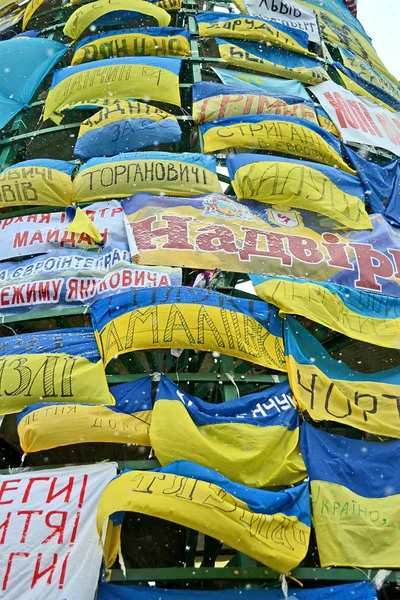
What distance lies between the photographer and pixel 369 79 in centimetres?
1794

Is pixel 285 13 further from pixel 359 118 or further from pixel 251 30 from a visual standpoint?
pixel 359 118

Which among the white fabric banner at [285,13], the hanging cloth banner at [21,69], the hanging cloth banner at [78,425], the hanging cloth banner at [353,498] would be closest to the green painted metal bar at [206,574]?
the hanging cloth banner at [353,498]

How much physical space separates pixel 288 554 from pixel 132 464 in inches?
79.8

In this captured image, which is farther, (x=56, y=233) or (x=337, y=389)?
(x=56, y=233)

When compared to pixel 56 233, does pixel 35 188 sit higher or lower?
higher

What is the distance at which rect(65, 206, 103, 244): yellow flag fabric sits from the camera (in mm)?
10820

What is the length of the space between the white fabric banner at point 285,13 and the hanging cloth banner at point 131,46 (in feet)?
9.55

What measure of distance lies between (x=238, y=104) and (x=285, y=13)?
5347 millimetres

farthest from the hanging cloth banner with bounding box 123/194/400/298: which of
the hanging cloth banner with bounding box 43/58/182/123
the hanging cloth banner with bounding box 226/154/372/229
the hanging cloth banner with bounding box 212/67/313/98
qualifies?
the hanging cloth banner with bounding box 212/67/313/98

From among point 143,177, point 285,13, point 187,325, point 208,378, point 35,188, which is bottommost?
point 208,378

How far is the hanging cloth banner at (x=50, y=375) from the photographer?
27.9 feet

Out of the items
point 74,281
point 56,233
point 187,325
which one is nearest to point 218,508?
point 187,325

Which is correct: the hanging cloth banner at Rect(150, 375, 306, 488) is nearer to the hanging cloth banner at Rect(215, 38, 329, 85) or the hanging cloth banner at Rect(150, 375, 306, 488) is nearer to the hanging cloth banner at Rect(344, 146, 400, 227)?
the hanging cloth banner at Rect(344, 146, 400, 227)

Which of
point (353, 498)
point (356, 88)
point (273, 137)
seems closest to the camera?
point (353, 498)
